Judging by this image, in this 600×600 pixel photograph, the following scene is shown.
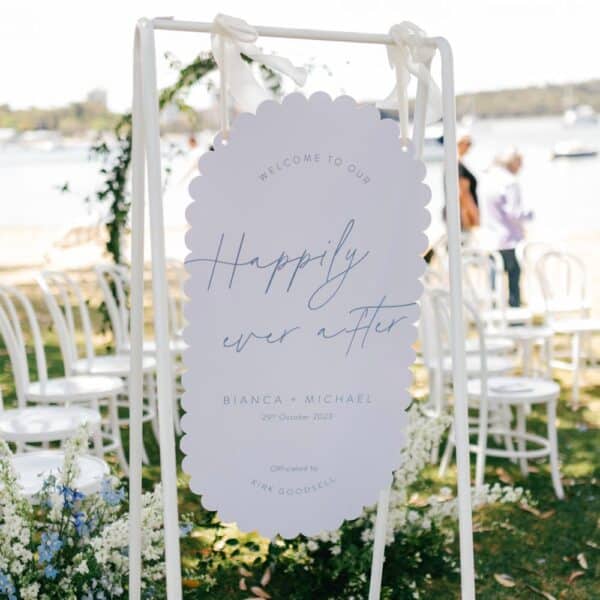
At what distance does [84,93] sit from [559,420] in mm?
31835

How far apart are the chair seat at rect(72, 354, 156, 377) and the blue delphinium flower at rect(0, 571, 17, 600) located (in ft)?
7.70

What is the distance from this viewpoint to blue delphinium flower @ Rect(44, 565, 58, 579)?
9.17 feet

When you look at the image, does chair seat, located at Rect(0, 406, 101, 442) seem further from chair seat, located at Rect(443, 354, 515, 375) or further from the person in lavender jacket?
the person in lavender jacket

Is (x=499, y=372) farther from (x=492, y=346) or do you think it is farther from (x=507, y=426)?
(x=492, y=346)

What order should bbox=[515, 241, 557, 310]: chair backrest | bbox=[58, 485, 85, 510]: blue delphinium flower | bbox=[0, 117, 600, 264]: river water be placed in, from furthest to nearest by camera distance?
bbox=[0, 117, 600, 264]: river water < bbox=[515, 241, 557, 310]: chair backrest < bbox=[58, 485, 85, 510]: blue delphinium flower

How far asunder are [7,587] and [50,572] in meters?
0.12

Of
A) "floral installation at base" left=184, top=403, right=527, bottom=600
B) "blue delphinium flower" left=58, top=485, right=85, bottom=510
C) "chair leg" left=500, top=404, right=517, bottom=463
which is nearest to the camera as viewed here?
"blue delphinium flower" left=58, top=485, right=85, bottom=510

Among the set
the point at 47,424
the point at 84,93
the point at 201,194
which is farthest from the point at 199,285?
the point at 84,93

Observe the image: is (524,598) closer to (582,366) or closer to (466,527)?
(466,527)

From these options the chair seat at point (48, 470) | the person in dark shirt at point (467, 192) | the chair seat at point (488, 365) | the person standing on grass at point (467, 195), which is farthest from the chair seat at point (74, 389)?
the person in dark shirt at point (467, 192)

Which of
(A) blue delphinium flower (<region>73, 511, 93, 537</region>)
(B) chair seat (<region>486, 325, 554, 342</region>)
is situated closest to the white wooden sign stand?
(A) blue delphinium flower (<region>73, 511, 93, 537</region>)

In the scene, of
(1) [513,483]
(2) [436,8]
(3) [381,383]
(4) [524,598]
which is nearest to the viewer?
(3) [381,383]

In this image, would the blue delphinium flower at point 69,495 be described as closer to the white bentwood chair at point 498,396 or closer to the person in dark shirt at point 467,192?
the white bentwood chair at point 498,396

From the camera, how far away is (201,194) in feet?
7.20
